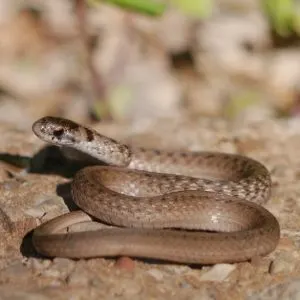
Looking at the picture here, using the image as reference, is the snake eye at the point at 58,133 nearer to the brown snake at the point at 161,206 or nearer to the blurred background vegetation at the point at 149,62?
the brown snake at the point at 161,206

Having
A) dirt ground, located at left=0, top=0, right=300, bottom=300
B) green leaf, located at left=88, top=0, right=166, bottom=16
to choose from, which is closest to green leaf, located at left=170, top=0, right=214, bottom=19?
dirt ground, located at left=0, top=0, right=300, bottom=300

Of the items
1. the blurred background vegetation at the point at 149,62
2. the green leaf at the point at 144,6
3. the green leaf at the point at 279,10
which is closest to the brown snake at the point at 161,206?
the green leaf at the point at 144,6

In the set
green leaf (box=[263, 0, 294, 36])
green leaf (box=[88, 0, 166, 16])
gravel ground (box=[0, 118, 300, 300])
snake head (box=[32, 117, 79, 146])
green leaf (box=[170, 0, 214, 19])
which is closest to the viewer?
gravel ground (box=[0, 118, 300, 300])

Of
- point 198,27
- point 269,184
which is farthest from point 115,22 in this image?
point 269,184

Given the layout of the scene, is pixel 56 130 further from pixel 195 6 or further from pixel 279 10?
pixel 279 10

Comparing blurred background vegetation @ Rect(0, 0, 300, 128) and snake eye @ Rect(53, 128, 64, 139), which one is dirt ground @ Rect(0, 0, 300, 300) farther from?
snake eye @ Rect(53, 128, 64, 139)

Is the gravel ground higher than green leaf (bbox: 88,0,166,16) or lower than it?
lower
